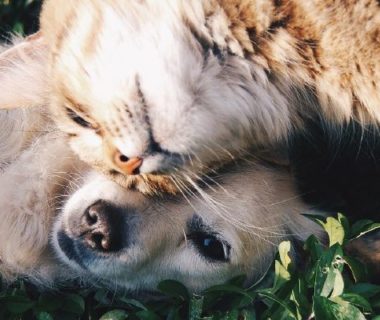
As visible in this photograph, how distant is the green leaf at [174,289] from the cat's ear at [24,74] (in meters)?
0.84

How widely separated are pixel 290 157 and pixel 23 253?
108 cm

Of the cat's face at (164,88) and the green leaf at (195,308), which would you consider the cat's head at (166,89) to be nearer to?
the cat's face at (164,88)

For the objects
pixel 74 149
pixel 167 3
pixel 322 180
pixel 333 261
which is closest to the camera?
pixel 333 261

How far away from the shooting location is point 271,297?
6.89ft

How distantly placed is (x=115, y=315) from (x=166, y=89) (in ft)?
2.57

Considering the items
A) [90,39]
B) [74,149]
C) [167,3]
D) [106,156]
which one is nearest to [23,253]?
[74,149]

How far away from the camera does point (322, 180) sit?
2.68 meters

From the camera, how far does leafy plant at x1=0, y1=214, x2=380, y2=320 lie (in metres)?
2.02

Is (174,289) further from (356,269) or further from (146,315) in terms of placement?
(356,269)

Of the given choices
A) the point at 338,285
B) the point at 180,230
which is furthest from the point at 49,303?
the point at 338,285

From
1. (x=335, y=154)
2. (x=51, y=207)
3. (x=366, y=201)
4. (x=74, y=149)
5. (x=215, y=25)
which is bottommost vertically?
(x=366, y=201)

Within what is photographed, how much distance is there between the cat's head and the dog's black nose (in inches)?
9.7

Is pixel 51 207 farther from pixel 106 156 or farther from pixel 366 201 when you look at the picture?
pixel 366 201

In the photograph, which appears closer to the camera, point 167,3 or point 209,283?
point 167,3
